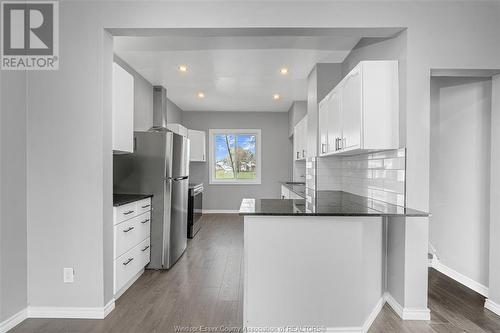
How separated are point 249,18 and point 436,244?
3243 millimetres

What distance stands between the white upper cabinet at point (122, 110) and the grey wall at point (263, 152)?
4758 millimetres

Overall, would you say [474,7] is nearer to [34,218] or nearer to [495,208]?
[495,208]

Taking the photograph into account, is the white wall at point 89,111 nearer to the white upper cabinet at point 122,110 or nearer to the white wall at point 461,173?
the white upper cabinet at point 122,110

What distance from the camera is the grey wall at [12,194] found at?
2266 mm

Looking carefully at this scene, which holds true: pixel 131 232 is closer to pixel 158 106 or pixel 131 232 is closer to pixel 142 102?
pixel 142 102

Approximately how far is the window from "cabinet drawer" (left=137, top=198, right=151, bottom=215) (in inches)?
175

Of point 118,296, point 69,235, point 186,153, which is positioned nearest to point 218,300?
point 118,296

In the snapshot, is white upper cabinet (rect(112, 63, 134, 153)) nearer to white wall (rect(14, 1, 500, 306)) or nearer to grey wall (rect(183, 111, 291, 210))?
white wall (rect(14, 1, 500, 306))

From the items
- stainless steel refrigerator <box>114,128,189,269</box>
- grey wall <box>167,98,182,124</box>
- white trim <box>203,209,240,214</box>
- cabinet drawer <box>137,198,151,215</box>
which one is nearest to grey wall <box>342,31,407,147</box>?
stainless steel refrigerator <box>114,128,189,269</box>

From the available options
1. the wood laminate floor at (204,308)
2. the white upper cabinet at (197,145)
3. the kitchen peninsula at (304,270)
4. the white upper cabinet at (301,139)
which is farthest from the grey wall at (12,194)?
the white upper cabinet at (197,145)

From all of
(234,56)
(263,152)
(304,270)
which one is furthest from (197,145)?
(304,270)

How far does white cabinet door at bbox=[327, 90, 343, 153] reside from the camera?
3143mm

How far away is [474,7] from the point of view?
2492 mm

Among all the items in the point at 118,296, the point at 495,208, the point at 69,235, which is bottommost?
the point at 118,296
